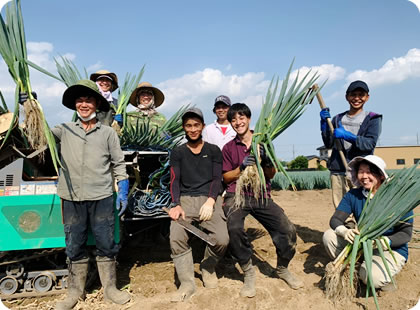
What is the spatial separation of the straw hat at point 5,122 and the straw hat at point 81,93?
0.43 metres

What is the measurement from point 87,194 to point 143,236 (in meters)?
1.80

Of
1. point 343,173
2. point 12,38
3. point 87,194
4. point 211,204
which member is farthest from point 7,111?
point 343,173

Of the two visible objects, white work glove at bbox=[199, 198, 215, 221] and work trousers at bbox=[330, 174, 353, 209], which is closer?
white work glove at bbox=[199, 198, 215, 221]

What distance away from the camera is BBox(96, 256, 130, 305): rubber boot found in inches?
96.7

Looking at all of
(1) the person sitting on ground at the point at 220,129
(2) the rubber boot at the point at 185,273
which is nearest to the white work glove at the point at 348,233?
(2) the rubber boot at the point at 185,273

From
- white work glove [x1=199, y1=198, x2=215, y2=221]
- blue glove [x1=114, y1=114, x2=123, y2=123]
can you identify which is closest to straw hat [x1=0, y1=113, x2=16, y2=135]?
blue glove [x1=114, y1=114, x2=123, y2=123]

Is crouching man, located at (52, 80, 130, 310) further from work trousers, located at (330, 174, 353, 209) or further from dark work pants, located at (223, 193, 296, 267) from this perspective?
work trousers, located at (330, 174, 353, 209)

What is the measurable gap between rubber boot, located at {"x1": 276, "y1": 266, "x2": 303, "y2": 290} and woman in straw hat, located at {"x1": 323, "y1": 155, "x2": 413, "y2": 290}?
0.39m

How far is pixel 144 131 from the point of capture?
3.02 m

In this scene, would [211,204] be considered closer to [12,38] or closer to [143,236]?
[143,236]

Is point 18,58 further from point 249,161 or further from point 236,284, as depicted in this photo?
point 236,284

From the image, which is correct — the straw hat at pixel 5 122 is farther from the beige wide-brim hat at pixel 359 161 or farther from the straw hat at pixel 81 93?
the beige wide-brim hat at pixel 359 161

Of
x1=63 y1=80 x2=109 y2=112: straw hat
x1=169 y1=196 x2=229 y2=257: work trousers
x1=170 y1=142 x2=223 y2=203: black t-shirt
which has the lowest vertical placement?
x1=169 y1=196 x2=229 y2=257: work trousers

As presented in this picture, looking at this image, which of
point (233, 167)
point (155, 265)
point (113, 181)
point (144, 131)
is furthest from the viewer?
point (155, 265)
